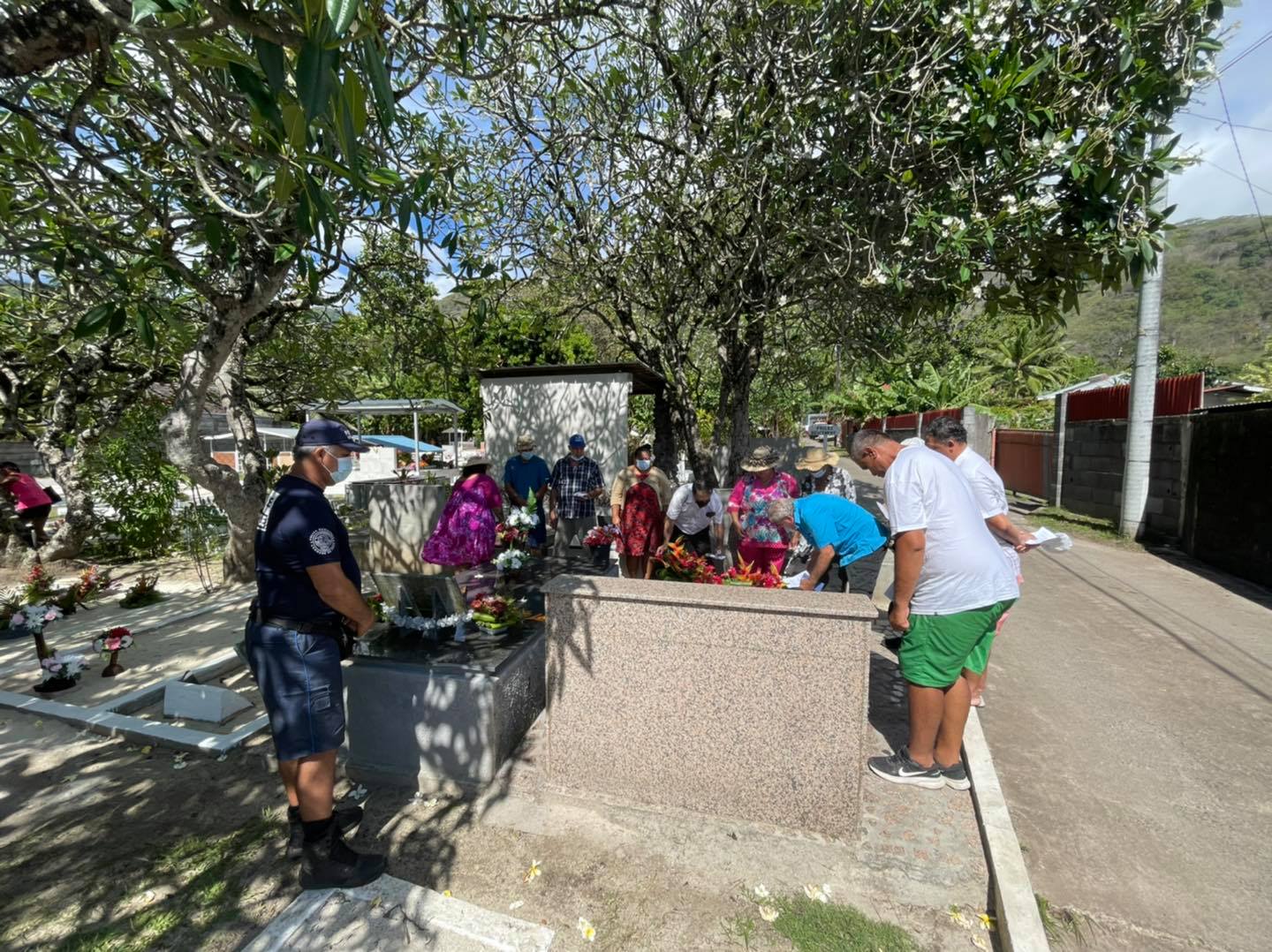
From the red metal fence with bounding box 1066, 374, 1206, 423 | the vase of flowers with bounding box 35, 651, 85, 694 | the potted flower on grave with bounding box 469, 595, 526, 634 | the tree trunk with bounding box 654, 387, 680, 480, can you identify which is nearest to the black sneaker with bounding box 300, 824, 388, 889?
the potted flower on grave with bounding box 469, 595, 526, 634

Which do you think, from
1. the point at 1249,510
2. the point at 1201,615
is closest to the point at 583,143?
the point at 1201,615

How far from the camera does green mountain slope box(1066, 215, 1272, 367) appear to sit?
265 feet

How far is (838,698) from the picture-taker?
2.59m

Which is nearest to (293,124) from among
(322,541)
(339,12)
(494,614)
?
(339,12)

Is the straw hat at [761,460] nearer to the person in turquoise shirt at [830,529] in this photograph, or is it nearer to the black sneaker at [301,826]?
the person in turquoise shirt at [830,529]

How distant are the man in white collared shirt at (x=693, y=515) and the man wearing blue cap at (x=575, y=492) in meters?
1.59

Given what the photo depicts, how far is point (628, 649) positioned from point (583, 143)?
6330mm

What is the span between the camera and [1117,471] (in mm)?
10516

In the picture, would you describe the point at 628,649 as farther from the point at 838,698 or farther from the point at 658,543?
the point at 658,543

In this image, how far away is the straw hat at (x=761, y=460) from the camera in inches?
173

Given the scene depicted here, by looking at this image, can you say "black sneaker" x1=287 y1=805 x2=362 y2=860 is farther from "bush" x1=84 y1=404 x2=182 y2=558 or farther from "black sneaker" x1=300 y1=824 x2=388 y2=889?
"bush" x1=84 y1=404 x2=182 y2=558

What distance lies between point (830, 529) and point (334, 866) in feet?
10.3

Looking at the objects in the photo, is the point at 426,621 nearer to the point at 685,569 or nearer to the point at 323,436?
the point at 323,436

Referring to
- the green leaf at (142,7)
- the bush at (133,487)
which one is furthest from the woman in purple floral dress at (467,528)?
the bush at (133,487)
